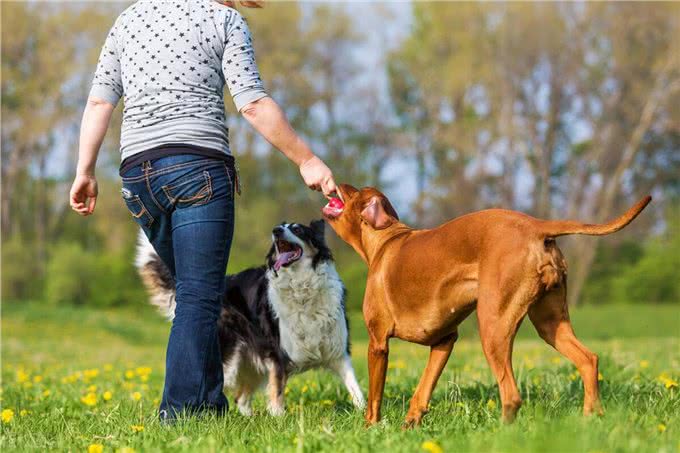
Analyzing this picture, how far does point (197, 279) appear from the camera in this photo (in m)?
4.11

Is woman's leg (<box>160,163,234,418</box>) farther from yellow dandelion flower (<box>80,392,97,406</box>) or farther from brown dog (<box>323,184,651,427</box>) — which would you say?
yellow dandelion flower (<box>80,392,97,406</box>)

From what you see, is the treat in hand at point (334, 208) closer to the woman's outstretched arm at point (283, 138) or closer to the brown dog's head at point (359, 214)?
the brown dog's head at point (359, 214)

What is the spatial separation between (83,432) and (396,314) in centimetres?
163

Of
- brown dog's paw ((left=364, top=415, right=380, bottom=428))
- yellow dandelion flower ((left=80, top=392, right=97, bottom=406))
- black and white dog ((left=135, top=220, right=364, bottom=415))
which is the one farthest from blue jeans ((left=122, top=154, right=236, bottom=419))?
black and white dog ((left=135, top=220, right=364, bottom=415))

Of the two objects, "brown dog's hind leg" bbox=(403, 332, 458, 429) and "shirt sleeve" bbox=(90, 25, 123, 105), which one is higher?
"shirt sleeve" bbox=(90, 25, 123, 105)

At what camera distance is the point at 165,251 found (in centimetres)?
435

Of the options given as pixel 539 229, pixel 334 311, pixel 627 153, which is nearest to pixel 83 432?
pixel 539 229

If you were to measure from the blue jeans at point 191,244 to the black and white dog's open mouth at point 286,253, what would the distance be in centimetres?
214

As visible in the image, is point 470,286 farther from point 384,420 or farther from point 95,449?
point 95,449

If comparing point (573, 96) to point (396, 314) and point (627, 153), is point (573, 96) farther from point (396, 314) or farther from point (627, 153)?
point (396, 314)

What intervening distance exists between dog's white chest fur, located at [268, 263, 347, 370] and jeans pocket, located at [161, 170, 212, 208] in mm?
2461

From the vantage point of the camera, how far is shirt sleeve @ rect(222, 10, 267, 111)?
12.8 feet

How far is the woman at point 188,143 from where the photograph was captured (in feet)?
13.0

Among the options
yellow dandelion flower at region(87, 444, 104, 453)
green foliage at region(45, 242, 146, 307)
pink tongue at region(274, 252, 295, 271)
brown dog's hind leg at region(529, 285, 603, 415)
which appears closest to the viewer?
yellow dandelion flower at region(87, 444, 104, 453)
